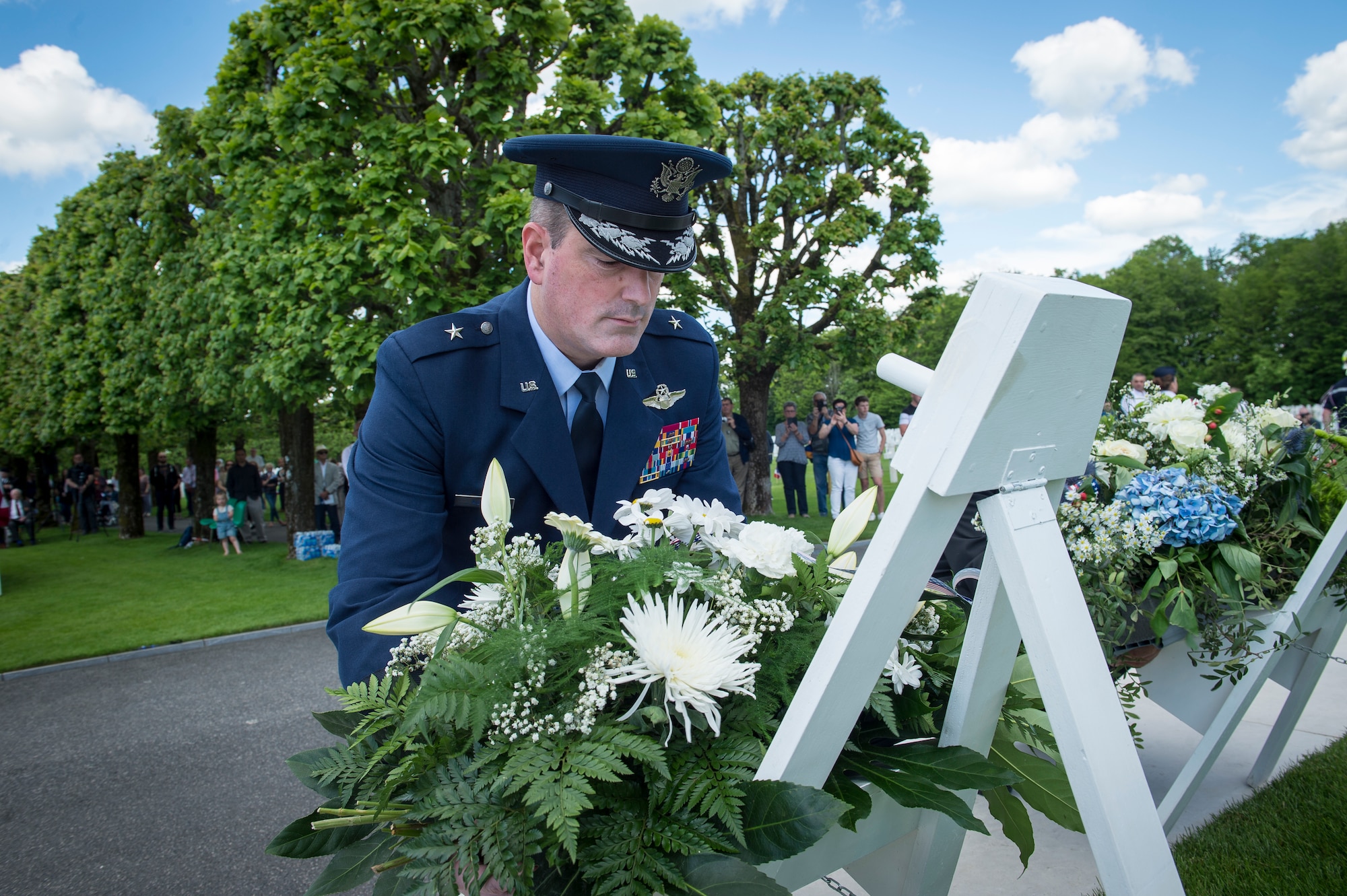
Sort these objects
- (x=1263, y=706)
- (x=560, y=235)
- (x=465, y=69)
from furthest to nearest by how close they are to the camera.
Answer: (x=465, y=69) → (x=1263, y=706) → (x=560, y=235)

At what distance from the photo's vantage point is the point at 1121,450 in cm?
322

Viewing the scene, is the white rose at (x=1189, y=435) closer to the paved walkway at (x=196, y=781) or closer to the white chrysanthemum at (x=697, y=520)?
the paved walkway at (x=196, y=781)

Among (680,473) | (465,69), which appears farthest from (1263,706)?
(465,69)

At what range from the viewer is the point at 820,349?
50.3 ft

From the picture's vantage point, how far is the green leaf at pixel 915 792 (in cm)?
113

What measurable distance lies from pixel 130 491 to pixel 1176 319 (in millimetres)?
56640

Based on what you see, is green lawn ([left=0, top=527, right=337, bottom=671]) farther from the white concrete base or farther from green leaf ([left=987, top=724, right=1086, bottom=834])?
green leaf ([left=987, top=724, right=1086, bottom=834])

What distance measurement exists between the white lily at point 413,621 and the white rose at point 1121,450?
2.86 metres

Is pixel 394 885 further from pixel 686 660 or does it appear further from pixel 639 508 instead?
pixel 639 508

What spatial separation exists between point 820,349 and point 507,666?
14710 mm

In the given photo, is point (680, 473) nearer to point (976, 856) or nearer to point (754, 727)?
point (754, 727)

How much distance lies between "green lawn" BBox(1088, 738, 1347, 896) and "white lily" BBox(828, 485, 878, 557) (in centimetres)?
202

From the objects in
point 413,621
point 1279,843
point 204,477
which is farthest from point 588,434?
point 204,477

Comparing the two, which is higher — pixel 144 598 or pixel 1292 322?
pixel 1292 322
